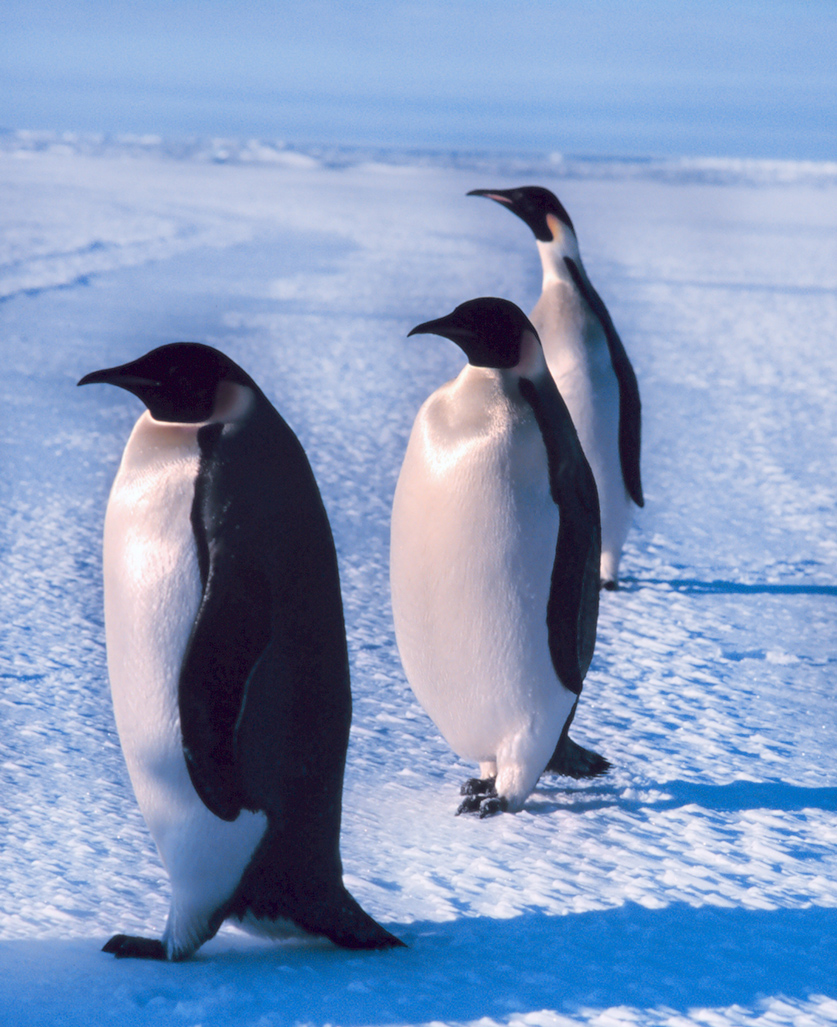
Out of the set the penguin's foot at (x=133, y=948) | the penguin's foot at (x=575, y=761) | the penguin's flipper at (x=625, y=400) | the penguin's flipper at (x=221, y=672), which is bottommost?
the penguin's foot at (x=133, y=948)

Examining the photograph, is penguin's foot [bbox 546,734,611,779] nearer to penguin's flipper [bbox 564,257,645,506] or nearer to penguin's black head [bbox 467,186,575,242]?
penguin's flipper [bbox 564,257,645,506]

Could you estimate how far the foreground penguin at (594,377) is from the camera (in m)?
3.50

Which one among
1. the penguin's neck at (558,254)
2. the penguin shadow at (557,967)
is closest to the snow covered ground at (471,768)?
the penguin shadow at (557,967)

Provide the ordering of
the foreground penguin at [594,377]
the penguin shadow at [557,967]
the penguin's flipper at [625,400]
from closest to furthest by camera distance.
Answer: the penguin shadow at [557,967] < the foreground penguin at [594,377] < the penguin's flipper at [625,400]

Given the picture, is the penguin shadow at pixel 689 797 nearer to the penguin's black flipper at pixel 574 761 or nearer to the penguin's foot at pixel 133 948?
the penguin's black flipper at pixel 574 761

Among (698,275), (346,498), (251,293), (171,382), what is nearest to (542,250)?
(346,498)

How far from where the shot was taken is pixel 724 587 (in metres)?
3.67

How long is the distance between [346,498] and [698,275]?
32.0 ft

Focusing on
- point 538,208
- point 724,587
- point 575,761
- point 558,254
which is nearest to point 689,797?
point 575,761

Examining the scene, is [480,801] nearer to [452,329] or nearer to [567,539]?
[567,539]

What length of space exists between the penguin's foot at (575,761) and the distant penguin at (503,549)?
84 mm

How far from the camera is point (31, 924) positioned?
171 centimetres

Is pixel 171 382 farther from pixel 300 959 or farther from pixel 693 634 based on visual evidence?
pixel 693 634

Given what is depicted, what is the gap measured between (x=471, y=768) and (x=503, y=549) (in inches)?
20.3
